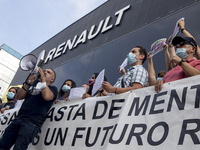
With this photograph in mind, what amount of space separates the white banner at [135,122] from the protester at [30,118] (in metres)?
0.30

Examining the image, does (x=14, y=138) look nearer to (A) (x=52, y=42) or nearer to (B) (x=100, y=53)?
(B) (x=100, y=53)

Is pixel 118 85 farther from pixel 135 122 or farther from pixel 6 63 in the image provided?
pixel 6 63

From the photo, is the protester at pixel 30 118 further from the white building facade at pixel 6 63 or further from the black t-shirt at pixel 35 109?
the white building facade at pixel 6 63

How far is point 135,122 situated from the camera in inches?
74.3

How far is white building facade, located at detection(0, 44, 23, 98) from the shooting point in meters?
25.1

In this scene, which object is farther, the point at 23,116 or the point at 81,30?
the point at 81,30

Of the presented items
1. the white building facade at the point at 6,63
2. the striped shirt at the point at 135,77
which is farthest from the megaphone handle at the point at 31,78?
the white building facade at the point at 6,63

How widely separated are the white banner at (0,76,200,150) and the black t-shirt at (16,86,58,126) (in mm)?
273

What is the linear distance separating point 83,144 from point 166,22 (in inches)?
120

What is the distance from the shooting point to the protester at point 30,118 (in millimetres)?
2348

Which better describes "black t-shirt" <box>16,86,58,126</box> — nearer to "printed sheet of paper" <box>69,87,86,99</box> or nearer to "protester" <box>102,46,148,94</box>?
"printed sheet of paper" <box>69,87,86,99</box>

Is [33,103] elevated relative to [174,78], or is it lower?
lower

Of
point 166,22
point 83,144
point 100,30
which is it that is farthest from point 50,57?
point 83,144

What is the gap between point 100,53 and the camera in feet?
19.2
